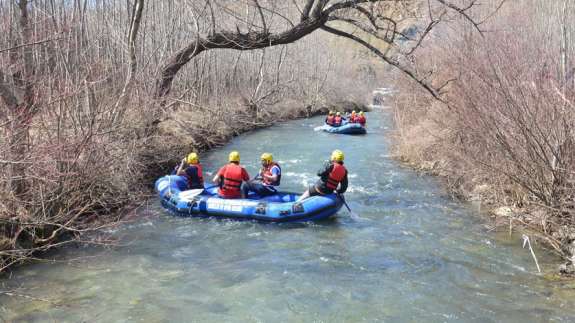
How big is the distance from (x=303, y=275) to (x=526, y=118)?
14.3ft

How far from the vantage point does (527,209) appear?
850 centimetres

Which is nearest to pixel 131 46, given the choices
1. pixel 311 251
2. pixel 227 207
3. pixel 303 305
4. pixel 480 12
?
pixel 227 207

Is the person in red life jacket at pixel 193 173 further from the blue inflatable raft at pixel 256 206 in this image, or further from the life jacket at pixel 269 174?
the life jacket at pixel 269 174

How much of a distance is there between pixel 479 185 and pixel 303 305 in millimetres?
6921

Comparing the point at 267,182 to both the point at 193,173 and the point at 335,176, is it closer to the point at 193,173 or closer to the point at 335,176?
the point at 335,176

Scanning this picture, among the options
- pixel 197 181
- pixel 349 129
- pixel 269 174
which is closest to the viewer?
pixel 269 174

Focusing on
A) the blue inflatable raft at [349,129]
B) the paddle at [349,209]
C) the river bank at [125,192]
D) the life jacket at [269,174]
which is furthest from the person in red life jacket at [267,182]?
the blue inflatable raft at [349,129]

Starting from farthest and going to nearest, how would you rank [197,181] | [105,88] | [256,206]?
[197,181]
[256,206]
[105,88]

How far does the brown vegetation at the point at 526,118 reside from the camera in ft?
23.6

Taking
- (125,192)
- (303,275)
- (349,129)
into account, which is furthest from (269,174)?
(349,129)

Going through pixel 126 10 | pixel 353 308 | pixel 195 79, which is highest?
pixel 126 10

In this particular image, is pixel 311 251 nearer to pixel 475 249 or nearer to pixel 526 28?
pixel 475 249

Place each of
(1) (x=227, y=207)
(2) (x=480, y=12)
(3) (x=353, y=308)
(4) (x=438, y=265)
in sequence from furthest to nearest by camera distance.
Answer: (2) (x=480, y=12) → (1) (x=227, y=207) → (4) (x=438, y=265) → (3) (x=353, y=308)

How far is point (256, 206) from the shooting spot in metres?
9.48
